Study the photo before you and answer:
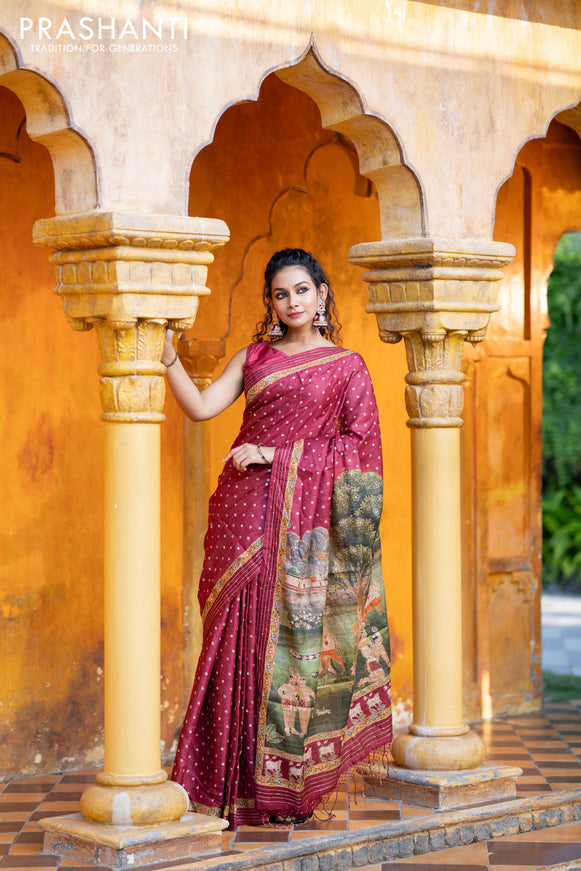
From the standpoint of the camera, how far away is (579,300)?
15.6 meters

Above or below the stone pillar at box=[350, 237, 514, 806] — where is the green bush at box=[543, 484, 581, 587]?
below

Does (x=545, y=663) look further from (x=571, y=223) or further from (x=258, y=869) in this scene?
(x=258, y=869)

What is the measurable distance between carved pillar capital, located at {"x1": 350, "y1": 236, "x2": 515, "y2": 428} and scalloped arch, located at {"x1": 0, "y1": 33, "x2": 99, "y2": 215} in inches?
53.4

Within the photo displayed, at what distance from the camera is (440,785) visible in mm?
5250

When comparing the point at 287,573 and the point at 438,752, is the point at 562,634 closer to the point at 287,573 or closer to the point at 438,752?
the point at 438,752

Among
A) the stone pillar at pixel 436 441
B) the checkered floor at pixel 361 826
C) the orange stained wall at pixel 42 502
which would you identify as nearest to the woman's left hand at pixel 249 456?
the stone pillar at pixel 436 441

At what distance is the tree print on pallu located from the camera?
196 inches

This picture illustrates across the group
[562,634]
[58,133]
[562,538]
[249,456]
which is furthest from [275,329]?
[562,538]

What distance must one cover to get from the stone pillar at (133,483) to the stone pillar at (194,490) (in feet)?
5.63

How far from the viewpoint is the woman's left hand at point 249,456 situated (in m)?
5.04

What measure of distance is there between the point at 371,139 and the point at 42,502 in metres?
2.08

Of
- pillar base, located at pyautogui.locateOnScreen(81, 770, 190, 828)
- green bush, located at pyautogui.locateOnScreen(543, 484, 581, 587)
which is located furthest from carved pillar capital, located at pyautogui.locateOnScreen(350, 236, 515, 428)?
green bush, located at pyautogui.locateOnScreen(543, 484, 581, 587)

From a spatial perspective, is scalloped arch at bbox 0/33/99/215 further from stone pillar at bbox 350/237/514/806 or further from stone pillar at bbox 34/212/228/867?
stone pillar at bbox 350/237/514/806

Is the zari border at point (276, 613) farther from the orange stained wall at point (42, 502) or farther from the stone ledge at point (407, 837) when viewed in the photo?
the orange stained wall at point (42, 502)
